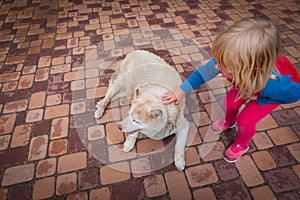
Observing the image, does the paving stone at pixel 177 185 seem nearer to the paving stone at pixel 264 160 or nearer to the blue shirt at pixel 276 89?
the paving stone at pixel 264 160

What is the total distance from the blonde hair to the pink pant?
49 centimetres

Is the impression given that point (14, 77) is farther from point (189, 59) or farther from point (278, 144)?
point (278, 144)

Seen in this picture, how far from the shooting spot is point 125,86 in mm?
2867

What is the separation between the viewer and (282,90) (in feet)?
5.69

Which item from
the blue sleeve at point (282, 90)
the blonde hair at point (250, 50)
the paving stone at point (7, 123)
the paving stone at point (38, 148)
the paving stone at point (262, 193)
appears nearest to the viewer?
the blonde hair at point (250, 50)

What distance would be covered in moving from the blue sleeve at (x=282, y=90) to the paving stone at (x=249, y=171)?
820 millimetres

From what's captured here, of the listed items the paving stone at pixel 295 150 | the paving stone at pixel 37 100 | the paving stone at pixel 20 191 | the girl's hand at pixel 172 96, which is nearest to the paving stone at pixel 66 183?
the paving stone at pixel 20 191

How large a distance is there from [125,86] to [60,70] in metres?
1.21

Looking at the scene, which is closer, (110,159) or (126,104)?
(110,159)

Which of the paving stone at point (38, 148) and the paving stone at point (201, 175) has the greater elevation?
the paving stone at point (38, 148)

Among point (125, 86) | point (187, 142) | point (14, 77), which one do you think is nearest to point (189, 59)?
point (125, 86)

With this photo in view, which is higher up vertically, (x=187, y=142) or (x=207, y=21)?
(x=207, y=21)

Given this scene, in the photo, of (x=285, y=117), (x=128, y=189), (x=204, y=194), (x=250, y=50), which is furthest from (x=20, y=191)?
(x=285, y=117)

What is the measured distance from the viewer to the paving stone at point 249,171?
2266 millimetres
